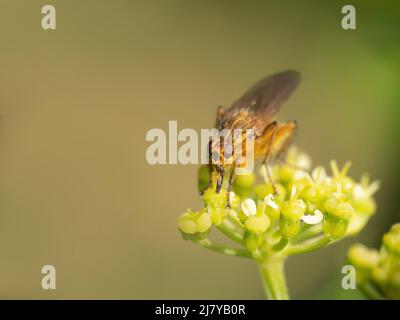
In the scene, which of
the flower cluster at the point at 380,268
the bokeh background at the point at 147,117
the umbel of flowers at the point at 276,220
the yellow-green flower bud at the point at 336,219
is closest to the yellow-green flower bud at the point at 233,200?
the umbel of flowers at the point at 276,220

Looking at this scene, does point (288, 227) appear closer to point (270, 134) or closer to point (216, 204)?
point (216, 204)

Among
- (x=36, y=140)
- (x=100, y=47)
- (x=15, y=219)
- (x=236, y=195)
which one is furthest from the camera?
(x=100, y=47)

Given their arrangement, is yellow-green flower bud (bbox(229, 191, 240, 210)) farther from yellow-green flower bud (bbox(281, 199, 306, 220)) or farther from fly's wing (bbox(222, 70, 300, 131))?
fly's wing (bbox(222, 70, 300, 131))

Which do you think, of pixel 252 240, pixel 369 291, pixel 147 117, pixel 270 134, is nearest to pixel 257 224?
pixel 252 240
